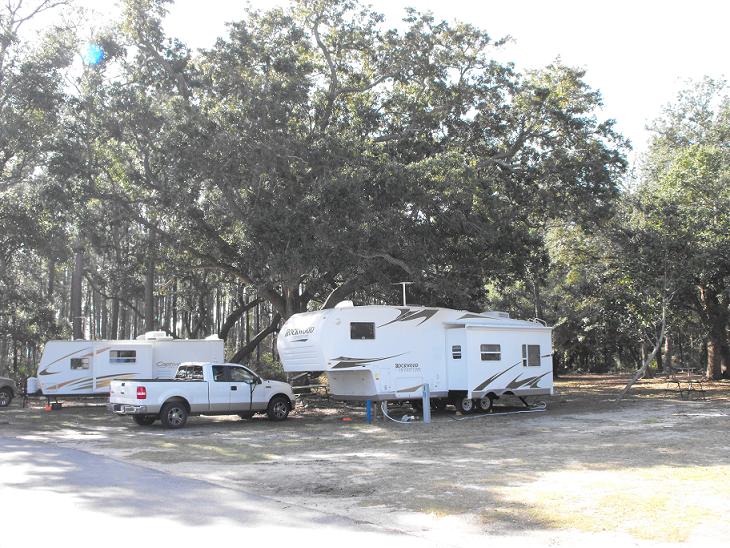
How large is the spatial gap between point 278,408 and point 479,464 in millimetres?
9414

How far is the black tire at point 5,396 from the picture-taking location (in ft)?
85.5

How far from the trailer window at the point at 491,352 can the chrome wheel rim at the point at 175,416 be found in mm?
8298

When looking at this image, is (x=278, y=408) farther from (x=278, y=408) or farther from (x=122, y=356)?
(x=122, y=356)

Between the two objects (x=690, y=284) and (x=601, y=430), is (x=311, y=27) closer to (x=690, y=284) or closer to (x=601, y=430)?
(x=601, y=430)

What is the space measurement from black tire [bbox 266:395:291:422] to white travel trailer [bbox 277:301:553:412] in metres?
1.29

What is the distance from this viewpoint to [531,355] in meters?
21.2

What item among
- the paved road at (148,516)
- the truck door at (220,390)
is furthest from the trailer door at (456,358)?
the paved road at (148,516)

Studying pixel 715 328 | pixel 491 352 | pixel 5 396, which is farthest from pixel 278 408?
pixel 715 328

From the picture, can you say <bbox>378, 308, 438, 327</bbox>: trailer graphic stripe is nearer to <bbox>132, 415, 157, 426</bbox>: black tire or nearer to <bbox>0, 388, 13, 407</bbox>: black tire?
<bbox>132, 415, 157, 426</bbox>: black tire

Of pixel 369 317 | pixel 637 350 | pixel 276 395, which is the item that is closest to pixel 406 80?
pixel 369 317

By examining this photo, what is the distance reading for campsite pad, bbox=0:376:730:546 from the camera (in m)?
7.23

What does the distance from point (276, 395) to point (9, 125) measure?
502 inches

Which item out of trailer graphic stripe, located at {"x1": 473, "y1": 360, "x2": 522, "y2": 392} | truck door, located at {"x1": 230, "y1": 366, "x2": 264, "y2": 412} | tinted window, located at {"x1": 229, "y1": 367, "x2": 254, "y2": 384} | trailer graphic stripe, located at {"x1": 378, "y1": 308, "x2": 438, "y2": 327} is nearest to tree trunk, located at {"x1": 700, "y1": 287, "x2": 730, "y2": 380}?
trailer graphic stripe, located at {"x1": 473, "y1": 360, "x2": 522, "y2": 392}

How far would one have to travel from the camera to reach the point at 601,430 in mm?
15367
